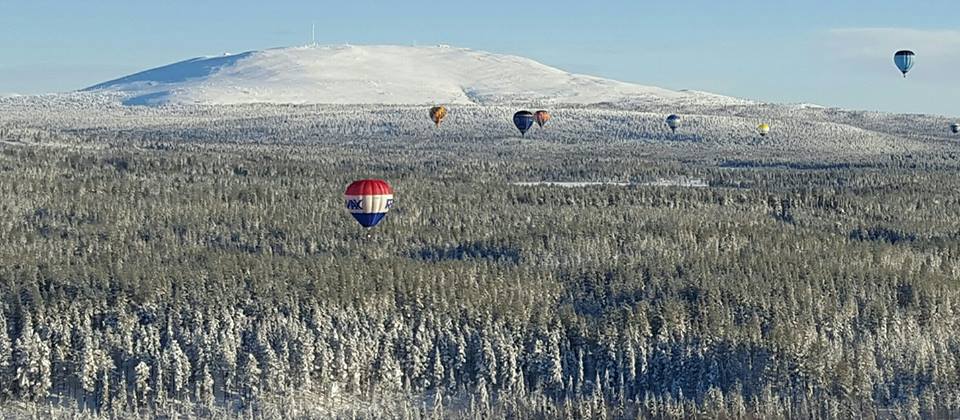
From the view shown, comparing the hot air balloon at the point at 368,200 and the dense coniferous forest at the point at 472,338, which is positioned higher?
the hot air balloon at the point at 368,200

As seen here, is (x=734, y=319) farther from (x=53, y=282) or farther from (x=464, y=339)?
(x=53, y=282)

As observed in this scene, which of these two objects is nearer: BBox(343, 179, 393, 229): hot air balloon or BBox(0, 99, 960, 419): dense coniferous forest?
Result: BBox(0, 99, 960, 419): dense coniferous forest

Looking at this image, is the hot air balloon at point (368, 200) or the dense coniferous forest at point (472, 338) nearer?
the dense coniferous forest at point (472, 338)

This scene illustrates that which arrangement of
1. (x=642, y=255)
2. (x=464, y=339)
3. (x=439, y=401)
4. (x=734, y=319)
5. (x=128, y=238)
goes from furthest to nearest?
(x=128, y=238)
(x=642, y=255)
(x=734, y=319)
(x=464, y=339)
(x=439, y=401)

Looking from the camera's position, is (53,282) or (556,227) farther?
(556,227)

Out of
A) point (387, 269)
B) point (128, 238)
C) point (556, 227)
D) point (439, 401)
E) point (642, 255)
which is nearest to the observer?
point (439, 401)

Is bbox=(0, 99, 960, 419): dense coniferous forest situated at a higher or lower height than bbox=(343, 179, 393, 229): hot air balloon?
lower

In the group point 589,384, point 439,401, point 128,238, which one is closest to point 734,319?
point 589,384

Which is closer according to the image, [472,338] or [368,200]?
[472,338]
